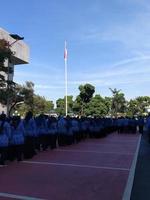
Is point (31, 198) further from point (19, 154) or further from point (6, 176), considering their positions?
point (19, 154)

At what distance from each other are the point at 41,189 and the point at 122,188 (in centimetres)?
191

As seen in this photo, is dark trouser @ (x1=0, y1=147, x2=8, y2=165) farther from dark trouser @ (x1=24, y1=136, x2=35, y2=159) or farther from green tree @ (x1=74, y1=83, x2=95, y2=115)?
green tree @ (x1=74, y1=83, x2=95, y2=115)

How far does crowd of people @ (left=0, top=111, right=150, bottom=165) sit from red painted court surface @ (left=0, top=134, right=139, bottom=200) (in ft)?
1.53

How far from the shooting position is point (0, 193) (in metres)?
9.78

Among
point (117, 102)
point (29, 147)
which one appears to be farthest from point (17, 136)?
point (117, 102)

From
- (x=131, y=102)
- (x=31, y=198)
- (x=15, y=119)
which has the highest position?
(x=131, y=102)

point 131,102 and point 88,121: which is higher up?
point 131,102

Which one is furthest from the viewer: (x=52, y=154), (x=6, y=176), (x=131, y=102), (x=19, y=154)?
(x=131, y=102)

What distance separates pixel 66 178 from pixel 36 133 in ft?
19.4

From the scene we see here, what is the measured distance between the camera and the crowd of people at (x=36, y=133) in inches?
570

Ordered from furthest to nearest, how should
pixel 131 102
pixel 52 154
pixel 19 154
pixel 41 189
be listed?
pixel 131 102 < pixel 52 154 < pixel 19 154 < pixel 41 189

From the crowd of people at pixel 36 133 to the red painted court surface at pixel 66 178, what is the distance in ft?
1.53

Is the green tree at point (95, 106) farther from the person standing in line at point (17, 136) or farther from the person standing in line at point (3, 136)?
the person standing in line at point (3, 136)

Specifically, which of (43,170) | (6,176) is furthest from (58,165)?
(6,176)
